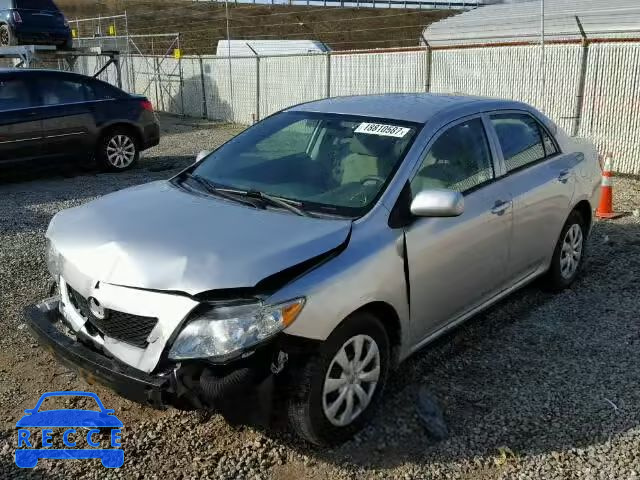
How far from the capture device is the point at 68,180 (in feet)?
32.9

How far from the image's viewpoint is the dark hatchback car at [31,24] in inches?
635

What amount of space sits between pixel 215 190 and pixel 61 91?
23.8 feet

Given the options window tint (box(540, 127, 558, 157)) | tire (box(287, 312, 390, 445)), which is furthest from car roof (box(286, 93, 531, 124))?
tire (box(287, 312, 390, 445))

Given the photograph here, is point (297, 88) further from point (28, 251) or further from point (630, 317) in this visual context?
point (630, 317)

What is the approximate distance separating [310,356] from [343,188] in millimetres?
1126

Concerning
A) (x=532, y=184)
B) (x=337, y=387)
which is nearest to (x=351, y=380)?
(x=337, y=387)

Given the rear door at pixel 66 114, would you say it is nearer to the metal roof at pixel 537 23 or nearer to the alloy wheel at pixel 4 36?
the alloy wheel at pixel 4 36

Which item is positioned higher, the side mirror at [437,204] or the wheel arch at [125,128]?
the side mirror at [437,204]

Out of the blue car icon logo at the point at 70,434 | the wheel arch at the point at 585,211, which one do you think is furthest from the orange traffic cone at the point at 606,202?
the blue car icon logo at the point at 70,434

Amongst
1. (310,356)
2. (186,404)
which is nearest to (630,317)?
(310,356)

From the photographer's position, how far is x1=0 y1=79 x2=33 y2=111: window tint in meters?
9.39

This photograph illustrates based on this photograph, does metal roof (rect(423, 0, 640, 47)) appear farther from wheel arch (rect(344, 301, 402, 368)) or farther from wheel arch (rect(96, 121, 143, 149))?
wheel arch (rect(344, 301, 402, 368))

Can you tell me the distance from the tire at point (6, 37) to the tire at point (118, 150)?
25.8 feet

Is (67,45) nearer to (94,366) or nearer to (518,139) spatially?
(518,139)
